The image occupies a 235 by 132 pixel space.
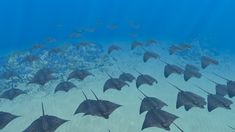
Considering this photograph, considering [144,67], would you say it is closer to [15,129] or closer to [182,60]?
[182,60]

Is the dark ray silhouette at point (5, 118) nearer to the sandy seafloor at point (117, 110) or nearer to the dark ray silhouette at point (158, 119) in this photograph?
the sandy seafloor at point (117, 110)

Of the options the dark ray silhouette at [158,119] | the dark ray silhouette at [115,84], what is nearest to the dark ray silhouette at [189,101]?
the dark ray silhouette at [158,119]

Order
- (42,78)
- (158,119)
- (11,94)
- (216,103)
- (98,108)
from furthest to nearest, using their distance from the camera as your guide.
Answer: (42,78)
(11,94)
(216,103)
(98,108)
(158,119)

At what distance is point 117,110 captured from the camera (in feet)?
46.6

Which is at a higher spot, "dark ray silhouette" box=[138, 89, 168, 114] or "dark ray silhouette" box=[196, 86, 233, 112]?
"dark ray silhouette" box=[138, 89, 168, 114]

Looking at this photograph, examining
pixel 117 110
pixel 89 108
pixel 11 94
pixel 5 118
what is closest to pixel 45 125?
pixel 89 108

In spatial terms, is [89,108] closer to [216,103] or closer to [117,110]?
[117,110]

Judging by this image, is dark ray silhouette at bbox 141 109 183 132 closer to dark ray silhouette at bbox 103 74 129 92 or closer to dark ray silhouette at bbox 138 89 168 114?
dark ray silhouette at bbox 138 89 168 114

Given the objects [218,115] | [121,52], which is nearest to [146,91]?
[218,115]

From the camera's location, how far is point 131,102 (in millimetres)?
15422

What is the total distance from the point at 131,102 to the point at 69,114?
367cm

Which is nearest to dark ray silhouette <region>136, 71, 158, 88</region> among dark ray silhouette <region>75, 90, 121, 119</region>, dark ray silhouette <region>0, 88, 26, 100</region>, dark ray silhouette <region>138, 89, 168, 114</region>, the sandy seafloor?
the sandy seafloor

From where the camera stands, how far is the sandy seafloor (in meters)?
13.0

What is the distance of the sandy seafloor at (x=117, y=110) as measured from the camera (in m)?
13.0
